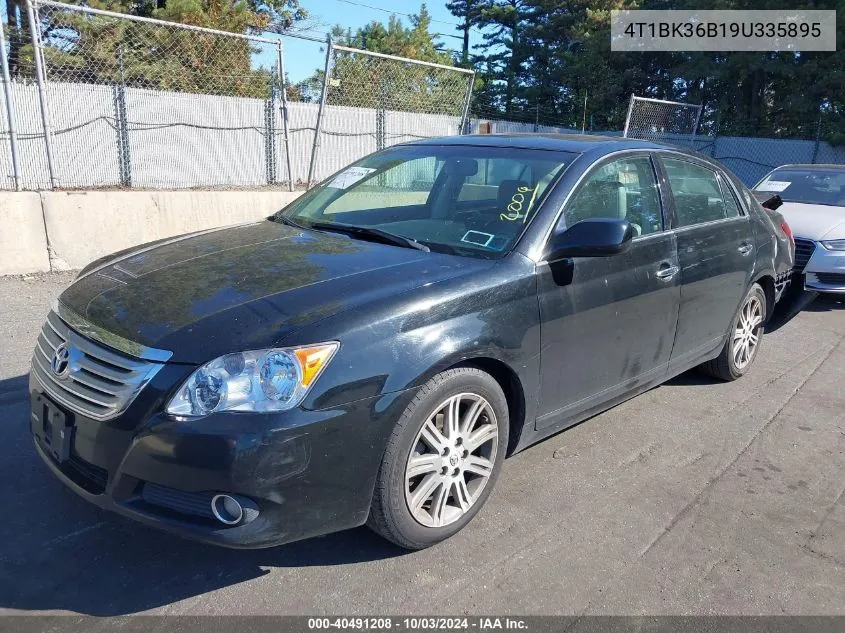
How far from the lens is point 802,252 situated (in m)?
7.44

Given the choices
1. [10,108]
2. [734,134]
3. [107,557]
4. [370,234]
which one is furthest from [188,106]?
[734,134]

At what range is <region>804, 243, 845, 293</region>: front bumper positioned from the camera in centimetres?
727

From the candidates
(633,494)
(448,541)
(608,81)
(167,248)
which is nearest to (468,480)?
(448,541)

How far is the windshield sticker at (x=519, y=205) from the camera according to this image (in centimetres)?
347

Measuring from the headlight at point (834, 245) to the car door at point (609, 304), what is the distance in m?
4.22

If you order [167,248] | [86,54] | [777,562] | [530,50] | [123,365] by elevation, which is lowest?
[777,562]

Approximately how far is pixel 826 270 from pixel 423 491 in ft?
20.3

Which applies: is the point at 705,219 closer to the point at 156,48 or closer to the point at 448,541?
the point at 448,541

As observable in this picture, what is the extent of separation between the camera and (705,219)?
454 cm

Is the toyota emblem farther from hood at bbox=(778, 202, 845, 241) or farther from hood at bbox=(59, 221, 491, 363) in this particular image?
hood at bbox=(778, 202, 845, 241)

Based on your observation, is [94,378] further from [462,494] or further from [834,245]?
[834,245]

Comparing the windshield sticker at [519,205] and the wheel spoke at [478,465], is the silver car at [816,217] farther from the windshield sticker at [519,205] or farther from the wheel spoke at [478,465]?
the wheel spoke at [478,465]

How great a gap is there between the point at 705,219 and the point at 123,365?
3596mm

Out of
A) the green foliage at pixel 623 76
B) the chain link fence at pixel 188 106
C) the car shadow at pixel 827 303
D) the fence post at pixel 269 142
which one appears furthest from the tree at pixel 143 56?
the green foliage at pixel 623 76
